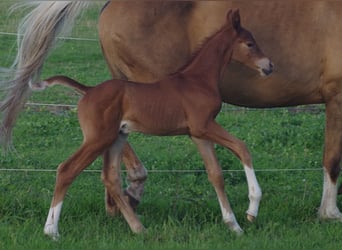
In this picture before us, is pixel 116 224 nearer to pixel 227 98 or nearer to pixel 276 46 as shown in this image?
pixel 227 98

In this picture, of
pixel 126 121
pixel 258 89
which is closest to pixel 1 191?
pixel 126 121

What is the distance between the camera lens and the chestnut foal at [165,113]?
6059 millimetres

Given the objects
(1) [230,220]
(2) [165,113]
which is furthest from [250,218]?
(2) [165,113]

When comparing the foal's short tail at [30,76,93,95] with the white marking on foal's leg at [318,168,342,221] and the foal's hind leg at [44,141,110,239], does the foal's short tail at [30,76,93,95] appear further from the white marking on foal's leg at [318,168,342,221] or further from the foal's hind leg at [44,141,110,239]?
the white marking on foal's leg at [318,168,342,221]

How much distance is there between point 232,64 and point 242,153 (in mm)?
1041

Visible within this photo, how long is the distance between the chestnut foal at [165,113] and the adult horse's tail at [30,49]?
1.76 ft

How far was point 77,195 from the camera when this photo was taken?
23.9 ft

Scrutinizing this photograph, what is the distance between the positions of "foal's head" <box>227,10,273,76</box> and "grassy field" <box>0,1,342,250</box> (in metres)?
1.08

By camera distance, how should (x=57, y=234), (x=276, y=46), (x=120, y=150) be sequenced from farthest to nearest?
(x=276, y=46)
(x=120, y=150)
(x=57, y=234)

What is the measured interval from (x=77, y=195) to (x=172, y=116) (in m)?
1.48

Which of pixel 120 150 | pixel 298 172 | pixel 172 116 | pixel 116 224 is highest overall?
pixel 172 116

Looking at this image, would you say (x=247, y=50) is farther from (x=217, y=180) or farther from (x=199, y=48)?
(x=217, y=180)

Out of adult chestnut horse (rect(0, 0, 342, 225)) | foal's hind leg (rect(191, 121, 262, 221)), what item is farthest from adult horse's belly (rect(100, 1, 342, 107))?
foal's hind leg (rect(191, 121, 262, 221))

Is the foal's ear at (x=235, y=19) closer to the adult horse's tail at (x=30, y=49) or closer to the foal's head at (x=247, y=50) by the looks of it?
the foal's head at (x=247, y=50)
